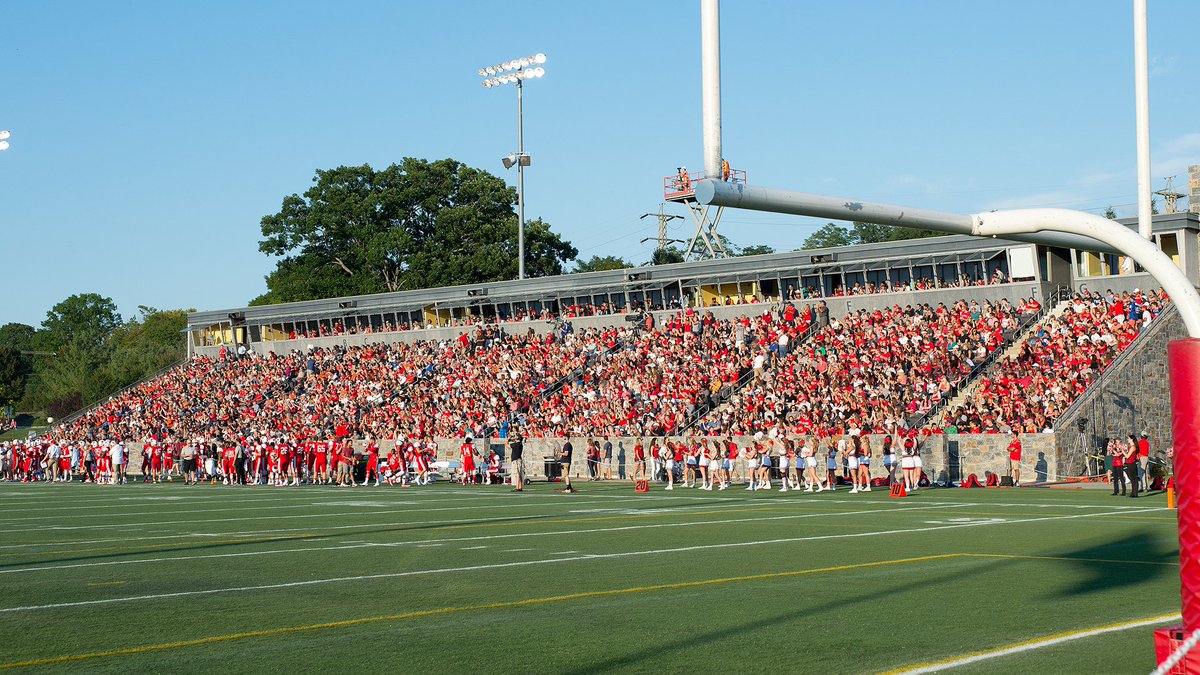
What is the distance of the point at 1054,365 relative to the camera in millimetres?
31094

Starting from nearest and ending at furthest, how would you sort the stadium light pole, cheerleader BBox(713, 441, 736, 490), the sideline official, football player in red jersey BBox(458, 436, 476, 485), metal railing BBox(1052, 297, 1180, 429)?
1. the stadium light pole
2. metal railing BBox(1052, 297, 1180, 429)
3. cheerleader BBox(713, 441, 736, 490)
4. the sideline official
5. football player in red jersey BBox(458, 436, 476, 485)

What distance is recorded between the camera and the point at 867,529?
17.2 m

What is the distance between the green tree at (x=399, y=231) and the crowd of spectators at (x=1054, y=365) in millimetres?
45721

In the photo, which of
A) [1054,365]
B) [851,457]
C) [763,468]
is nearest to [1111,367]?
[1054,365]

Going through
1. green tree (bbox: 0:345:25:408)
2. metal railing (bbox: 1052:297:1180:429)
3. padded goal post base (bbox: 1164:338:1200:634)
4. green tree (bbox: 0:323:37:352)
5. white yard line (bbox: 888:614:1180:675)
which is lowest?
white yard line (bbox: 888:614:1180:675)

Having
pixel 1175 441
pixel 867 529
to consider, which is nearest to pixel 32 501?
pixel 867 529

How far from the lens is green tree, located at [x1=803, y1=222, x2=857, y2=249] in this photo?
98875mm

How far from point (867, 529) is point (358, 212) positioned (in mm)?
62315

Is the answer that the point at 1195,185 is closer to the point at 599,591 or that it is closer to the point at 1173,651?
the point at 599,591

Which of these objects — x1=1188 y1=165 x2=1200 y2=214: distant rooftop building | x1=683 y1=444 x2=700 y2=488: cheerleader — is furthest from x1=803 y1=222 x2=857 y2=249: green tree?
x1=683 y1=444 x2=700 y2=488: cheerleader

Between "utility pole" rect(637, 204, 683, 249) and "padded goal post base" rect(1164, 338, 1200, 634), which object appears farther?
"utility pole" rect(637, 204, 683, 249)

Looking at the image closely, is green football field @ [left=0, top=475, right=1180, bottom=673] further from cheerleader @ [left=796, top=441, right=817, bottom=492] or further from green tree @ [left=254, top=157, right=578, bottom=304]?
green tree @ [left=254, top=157, right=578, bottom=304]

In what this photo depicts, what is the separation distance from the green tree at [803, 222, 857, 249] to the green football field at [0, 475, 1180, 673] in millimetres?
79524

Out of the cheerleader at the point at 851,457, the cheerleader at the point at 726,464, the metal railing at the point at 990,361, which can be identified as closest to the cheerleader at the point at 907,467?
the cheerleader at the point at 851,457
